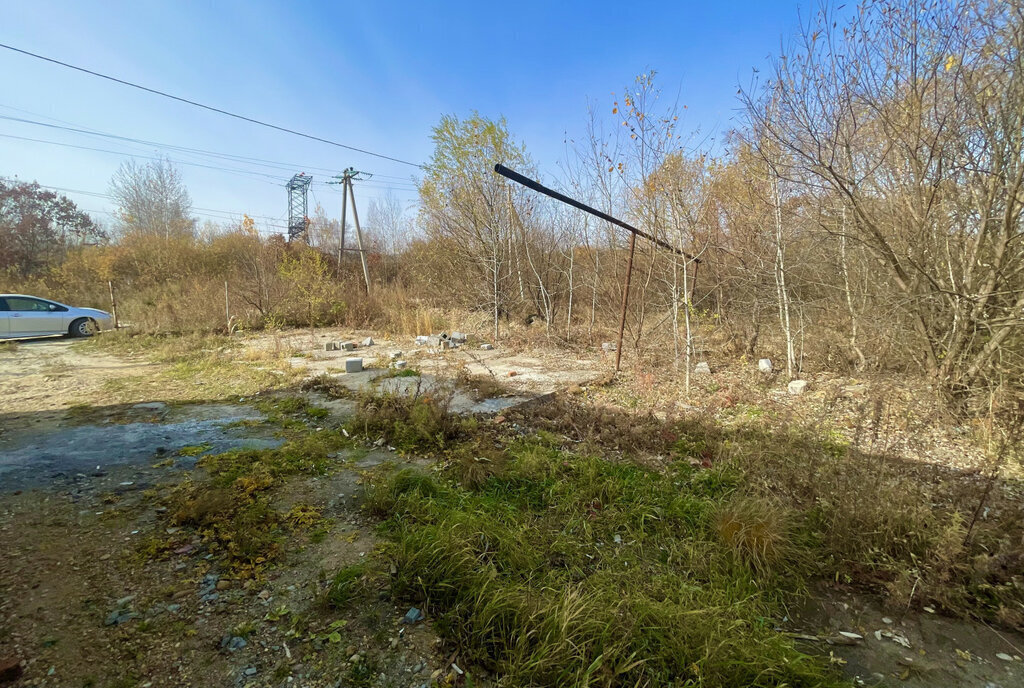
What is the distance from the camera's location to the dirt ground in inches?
70.9

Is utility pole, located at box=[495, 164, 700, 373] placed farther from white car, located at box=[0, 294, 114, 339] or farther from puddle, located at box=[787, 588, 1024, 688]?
white car, located at box=[0, 294, 114, 339]

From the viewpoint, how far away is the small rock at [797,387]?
5.75 meters

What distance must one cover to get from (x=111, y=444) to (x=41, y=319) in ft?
36.1

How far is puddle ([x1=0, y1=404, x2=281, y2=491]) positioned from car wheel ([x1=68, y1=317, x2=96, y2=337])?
10184 millimetres

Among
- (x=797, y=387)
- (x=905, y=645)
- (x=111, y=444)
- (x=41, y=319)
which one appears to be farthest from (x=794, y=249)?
(x=41, y=319)

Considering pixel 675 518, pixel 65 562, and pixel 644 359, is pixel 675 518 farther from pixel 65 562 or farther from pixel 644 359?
pixel 644 359

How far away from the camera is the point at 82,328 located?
11.8 m

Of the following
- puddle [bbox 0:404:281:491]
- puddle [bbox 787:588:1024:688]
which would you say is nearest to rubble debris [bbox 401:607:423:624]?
puddle [bbox 787:588:1024:688]

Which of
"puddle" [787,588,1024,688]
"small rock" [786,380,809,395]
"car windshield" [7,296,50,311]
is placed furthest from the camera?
"car windshield" [7,296,50,311]

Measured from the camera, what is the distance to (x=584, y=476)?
349cm

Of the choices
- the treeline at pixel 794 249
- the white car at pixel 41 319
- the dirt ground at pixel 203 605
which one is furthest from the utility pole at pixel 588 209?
the white car at pixel 41 319

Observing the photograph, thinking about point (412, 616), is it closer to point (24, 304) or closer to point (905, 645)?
point (905, 645)

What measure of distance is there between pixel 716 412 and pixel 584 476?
2.52 m

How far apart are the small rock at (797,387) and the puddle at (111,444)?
6386mm
